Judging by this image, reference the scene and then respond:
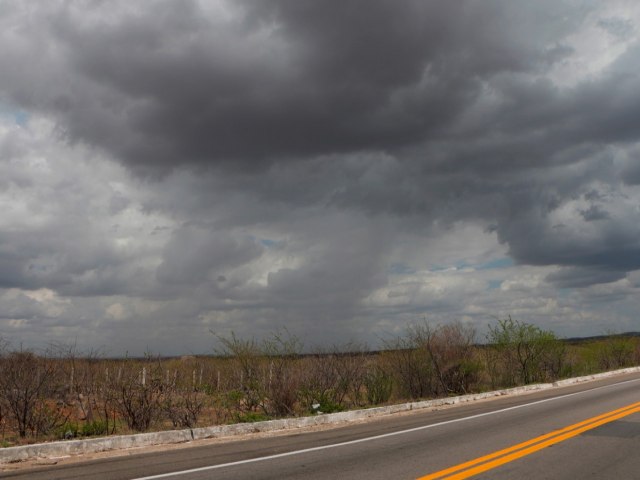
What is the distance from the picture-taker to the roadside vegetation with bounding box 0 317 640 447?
1505cm

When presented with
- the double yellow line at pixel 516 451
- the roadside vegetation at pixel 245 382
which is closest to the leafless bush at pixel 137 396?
the roadside vegetation at pixel 245 382

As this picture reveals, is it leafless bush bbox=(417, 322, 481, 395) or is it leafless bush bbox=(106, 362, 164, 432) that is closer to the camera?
leafless bush bbox=(106, 362, 164, 432)

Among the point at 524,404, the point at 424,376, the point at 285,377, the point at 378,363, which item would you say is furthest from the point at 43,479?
the point at 424,376

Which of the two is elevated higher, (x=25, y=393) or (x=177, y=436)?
(x=25, y=393)

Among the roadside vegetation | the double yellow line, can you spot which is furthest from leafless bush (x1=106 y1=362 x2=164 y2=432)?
the double yellow line

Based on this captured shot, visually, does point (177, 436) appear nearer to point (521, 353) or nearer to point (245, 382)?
point (245, 382)

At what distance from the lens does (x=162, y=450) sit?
1181 centimetres

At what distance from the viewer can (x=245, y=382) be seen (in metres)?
20.6

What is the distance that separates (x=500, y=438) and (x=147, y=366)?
10334mm

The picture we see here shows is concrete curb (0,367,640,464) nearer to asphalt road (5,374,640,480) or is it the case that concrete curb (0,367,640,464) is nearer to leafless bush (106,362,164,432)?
asphalt road (5,374,640,480)

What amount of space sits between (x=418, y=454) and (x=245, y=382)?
37.3 feet

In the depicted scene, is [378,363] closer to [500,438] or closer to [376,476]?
[500,438]

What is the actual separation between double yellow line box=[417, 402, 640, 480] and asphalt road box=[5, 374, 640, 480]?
0.02m

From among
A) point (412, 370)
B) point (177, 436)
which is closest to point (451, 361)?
point (412, 370)
